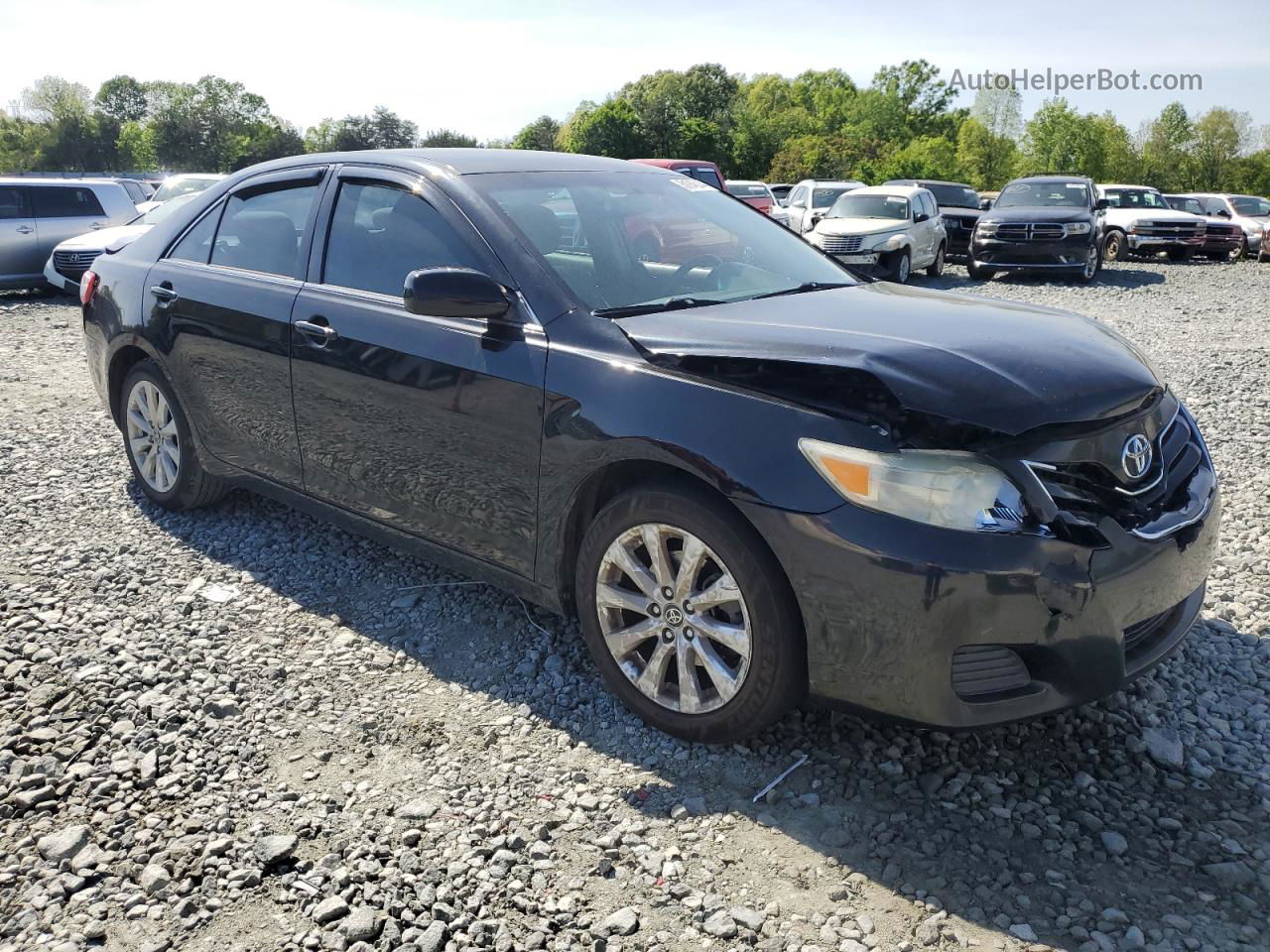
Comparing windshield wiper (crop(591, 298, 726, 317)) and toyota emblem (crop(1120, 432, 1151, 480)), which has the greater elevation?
windshield wiper (crop(591, 298, 726, 317))

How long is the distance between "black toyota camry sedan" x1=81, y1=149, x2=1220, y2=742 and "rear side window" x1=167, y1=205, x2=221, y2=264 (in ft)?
0.61

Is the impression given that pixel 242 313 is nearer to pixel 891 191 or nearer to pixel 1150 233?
pixel 891 191

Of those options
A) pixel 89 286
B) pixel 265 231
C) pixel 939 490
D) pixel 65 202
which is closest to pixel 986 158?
pixel 65 202

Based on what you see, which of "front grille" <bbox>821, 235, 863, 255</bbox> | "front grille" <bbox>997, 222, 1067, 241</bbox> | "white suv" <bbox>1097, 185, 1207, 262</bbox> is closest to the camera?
"front grille" <bbox>821, 235, 863, 255</bbox>

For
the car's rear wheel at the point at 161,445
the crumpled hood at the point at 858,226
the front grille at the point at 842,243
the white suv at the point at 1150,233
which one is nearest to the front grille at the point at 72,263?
the car's rear wheel at the point at 161,445

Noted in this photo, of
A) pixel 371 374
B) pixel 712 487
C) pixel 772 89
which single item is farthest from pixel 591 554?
pixel 772 89

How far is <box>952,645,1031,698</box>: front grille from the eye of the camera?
8.60 feet

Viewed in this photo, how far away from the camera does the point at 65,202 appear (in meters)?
15.5

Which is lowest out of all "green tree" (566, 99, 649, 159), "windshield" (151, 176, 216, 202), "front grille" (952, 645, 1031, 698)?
"front grille" (952, 645, 1031, 698)

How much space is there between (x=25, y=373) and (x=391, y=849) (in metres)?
8.24

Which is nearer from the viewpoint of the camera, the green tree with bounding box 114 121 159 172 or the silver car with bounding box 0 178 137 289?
the silver car with bounding box 0 178 137 289

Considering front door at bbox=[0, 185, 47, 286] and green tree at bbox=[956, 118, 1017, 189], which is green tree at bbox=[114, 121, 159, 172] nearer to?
green tree at bbox=[956, 118, 1017, 189]

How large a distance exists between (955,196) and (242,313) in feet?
67.9

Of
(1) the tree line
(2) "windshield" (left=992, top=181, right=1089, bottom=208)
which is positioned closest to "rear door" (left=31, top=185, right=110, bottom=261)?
(2) "windshield" (left=992, top=181, right=1089, bottom=208)
